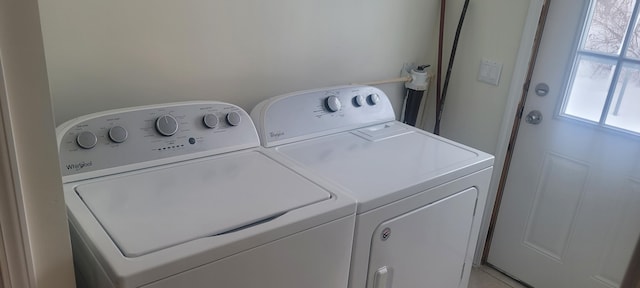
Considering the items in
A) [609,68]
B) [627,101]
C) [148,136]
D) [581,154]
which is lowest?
[581,154]

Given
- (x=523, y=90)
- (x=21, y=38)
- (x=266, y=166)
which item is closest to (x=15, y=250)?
(x=21, y=38)

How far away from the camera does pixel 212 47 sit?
65.3 inches

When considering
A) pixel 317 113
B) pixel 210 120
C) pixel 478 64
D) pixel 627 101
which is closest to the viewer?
pixel 210 120

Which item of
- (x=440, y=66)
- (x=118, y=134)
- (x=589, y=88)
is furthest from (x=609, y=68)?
(x=118, y=134)

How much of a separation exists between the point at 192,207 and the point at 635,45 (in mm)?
1828

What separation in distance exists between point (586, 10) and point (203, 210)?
5.87 ft

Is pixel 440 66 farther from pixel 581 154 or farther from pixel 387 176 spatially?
pixel 387 176

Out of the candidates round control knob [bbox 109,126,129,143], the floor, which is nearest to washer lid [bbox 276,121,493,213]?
round control knob [bbox 109,126,129,143]

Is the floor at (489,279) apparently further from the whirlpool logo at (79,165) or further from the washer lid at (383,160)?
the whirlpool logo at (79,165)

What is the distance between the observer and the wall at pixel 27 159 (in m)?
0.78

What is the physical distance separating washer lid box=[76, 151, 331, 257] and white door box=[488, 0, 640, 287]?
1393 millimetres

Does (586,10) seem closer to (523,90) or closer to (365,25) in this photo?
(523,90)

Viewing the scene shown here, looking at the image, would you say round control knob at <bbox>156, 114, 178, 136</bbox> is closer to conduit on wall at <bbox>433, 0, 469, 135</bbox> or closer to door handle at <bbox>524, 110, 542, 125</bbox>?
conduit on wall at <bbox>433, 0, 469, 135</bbox>

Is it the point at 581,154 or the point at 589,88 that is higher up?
the point at 589,88
